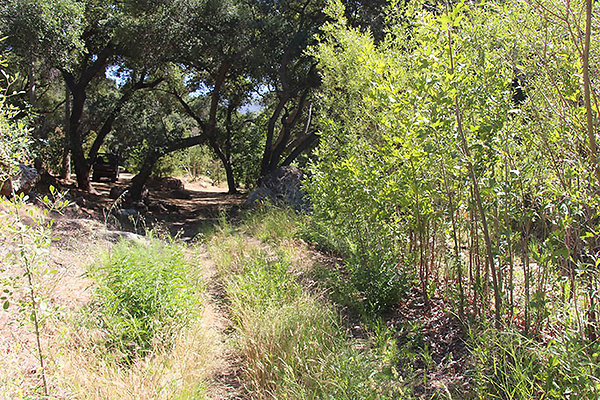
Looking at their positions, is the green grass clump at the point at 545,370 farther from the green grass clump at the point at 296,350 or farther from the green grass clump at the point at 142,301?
the green grass clump at the point at 142,301

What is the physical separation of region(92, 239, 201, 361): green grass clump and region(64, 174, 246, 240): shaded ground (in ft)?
14.1

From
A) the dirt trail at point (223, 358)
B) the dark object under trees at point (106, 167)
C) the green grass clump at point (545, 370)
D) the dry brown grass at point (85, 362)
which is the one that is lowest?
the dirt trail at point (223, 358)

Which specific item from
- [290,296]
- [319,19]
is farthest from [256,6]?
[290,296]

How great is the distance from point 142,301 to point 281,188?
6956mm

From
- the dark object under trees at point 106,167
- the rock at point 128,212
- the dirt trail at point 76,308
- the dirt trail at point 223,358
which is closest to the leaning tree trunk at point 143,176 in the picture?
the rock at point 128,212

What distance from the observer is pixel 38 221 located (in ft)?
6.31

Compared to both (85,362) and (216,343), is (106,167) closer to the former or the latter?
(216,343)

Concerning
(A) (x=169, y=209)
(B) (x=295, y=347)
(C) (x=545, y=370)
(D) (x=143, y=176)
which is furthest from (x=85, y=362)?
(A) (x=169, y=209)

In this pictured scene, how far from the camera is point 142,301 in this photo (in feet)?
10.5

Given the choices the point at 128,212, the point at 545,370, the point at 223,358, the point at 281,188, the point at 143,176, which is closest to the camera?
the point at 545,370

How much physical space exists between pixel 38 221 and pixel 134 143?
36.4 ft

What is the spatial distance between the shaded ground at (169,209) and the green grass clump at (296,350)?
4.26 metres

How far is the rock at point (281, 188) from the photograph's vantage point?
30.7 ft

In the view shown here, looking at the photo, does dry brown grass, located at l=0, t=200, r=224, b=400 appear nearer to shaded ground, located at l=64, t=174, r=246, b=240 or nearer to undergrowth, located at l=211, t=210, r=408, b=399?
undergrowth, located at l=211, t=210, r=408, b=399
